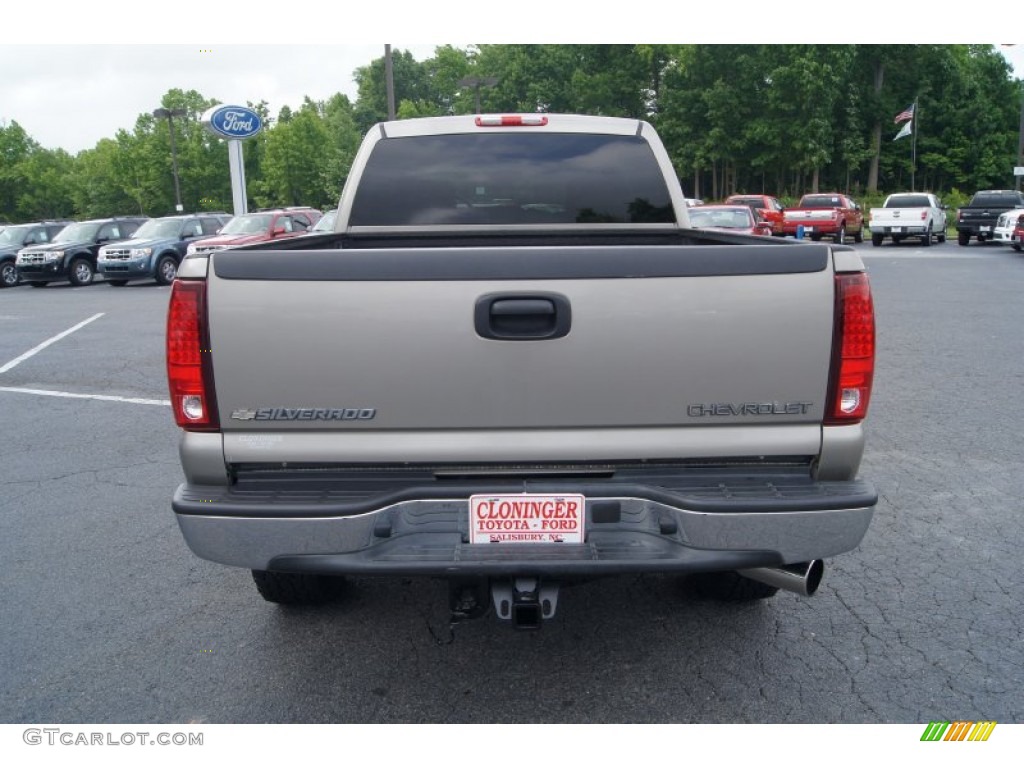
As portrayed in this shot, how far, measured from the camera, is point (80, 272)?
76.6 ft

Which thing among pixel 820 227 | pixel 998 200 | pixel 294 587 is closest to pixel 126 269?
pixel 294 587

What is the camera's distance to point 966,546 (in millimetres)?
4457

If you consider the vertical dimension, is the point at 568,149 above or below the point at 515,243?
above

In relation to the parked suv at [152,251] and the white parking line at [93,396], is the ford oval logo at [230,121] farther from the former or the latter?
the white parking line at [93,396]

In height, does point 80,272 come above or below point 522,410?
below

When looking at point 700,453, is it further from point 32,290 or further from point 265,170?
point 265,170

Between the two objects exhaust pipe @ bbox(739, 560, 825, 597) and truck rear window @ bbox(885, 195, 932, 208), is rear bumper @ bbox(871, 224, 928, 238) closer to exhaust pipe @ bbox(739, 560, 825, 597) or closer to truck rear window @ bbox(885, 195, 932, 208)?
truck rear window @ bbox(885, 195, 932, 208)

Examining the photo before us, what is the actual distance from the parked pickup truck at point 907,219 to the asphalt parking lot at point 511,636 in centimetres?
2490

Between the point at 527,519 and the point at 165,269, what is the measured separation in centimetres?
2133

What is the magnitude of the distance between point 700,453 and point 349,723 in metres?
1.54

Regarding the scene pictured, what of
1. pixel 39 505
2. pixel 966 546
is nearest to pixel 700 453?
pixel 966 546

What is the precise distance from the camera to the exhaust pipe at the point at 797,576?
3023 millimetres
